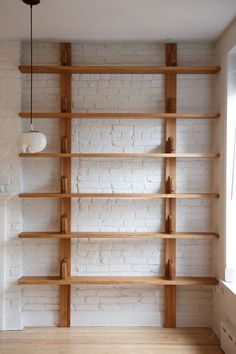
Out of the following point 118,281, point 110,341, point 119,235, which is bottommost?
point 110,341

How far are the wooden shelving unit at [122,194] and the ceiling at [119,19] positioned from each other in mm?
288

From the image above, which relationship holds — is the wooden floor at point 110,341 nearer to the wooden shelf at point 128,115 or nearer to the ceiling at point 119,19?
the wooden shelf at point 128,115

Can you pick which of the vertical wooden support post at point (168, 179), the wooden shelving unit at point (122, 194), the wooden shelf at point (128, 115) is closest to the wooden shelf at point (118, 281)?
the wooden shelving unit at point (122, 194)

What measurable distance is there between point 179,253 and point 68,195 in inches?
49.4

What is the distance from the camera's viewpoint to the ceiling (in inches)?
125

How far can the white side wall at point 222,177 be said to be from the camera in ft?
12.1

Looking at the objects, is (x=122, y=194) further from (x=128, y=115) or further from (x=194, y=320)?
(x=194, y=320)

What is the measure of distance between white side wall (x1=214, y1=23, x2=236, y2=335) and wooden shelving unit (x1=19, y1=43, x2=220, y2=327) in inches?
4.0

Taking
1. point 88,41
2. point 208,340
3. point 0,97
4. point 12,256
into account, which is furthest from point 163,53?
point 208,340

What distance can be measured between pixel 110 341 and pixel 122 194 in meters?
1.34

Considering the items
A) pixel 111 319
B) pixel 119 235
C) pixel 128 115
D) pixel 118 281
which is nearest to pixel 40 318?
pixel 111 319

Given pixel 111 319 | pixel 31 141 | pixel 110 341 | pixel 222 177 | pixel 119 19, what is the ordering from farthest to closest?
pixel 111 319 < pixel 222 177 < pixel 110 341 < pixel 119 19 < pixel 31 141

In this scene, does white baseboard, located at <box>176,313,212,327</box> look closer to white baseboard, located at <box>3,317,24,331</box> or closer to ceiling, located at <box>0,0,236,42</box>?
white baseboard, located at <box>3,317,24,331</box>

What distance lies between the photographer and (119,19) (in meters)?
3.49
